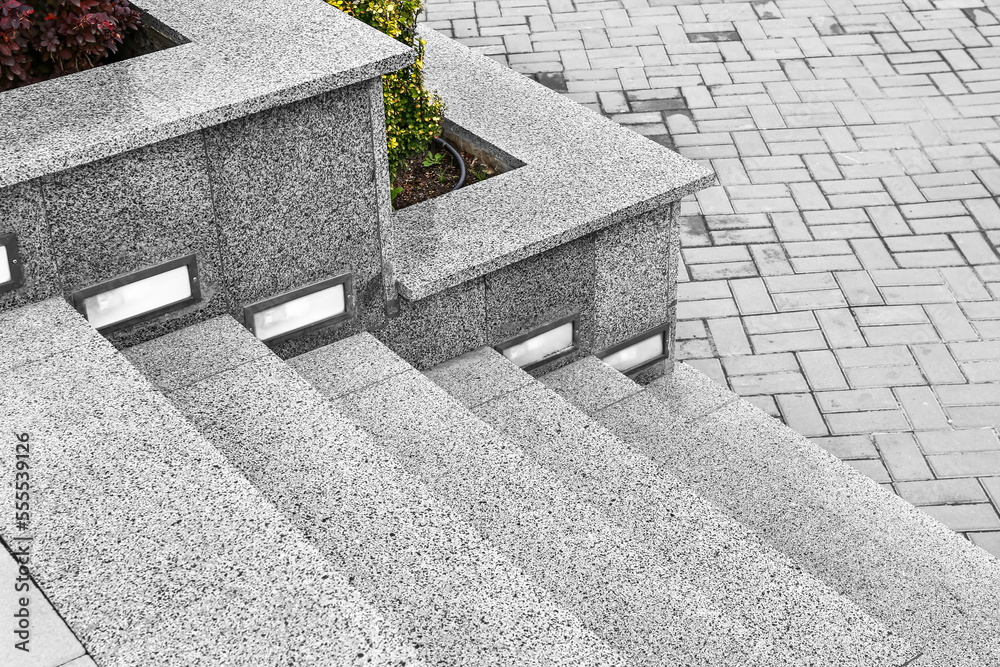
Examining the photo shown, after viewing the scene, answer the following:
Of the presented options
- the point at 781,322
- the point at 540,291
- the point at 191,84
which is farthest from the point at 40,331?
the point at 781,322

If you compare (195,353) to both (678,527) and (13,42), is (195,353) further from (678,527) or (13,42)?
(678,527)

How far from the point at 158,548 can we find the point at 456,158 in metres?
2.93

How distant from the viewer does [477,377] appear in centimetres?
452

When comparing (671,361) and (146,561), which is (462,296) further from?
(146,561)

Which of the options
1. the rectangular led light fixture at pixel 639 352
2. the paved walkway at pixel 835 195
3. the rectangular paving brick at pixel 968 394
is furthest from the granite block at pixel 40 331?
the rectangular paving brick at pixel 968 394

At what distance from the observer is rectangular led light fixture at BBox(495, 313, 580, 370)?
15.6 ft

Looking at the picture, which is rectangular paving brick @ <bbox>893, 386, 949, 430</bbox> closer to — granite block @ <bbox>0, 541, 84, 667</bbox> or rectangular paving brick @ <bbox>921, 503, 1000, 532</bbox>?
rectangular paving brick @ <bbox>921, 503, 1000, 532</bbox>

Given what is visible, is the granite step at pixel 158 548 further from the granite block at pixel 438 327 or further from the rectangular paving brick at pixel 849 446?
the rectangular paving brick at pixel 849 446

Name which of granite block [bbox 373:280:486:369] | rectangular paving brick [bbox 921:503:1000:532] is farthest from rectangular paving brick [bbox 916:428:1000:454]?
granite block [bbox 373:280:486:369]

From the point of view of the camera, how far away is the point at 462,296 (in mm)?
4488

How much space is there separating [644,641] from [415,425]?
116 centimetres

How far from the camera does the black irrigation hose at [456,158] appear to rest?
5039 mm

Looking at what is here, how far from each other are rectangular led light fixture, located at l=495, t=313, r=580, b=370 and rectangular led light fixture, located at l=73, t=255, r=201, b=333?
1.32 meters

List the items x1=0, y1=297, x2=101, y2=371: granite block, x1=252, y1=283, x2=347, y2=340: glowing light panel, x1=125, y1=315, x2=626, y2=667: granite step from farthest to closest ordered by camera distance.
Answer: x1=252, y1=283, x2=347, y2=340: glowing light panel → x1=0, y1=297, x2=101, y2=371: granite block → x1=125, y1=315, x2=626, y2=667: granite step
